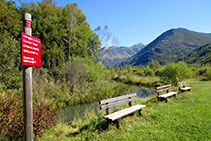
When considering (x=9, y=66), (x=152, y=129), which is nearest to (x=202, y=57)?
(x=152, y=129)

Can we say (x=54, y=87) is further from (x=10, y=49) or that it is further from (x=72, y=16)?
(x=72, y=16)

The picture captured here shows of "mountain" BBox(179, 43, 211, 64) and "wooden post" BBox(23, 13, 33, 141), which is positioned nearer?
"wooden post" BBox(23, 13, 33, 141)

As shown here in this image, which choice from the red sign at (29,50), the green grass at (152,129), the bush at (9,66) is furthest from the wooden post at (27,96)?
the bush at (9,66)

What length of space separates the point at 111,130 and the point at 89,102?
23.8 ft

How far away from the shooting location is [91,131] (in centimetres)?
392

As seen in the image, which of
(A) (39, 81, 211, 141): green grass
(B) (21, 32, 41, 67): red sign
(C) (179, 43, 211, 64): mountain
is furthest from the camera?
(C) (179, 43, 211, 64): mountain

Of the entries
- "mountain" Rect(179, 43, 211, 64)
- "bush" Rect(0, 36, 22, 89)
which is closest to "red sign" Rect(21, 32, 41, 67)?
"bush" Rect(0, 36, 22, 89)

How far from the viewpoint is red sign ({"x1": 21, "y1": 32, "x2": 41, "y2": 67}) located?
1.94 metres

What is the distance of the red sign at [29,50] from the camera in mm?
1940

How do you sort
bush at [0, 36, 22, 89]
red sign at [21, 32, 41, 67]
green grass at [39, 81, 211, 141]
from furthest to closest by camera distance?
bush at [0, 36, 22, 89], green grass at [39, 81, 211, 141], red sign at [21, 32, 41, 67]

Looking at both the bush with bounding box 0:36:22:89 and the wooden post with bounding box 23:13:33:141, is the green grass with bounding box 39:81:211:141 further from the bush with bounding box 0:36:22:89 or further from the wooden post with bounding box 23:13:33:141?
the bush with bounding box 0:36:22:89

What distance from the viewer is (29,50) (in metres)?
2.05

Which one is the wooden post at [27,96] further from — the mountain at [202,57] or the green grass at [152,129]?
the mountain at [202,57]

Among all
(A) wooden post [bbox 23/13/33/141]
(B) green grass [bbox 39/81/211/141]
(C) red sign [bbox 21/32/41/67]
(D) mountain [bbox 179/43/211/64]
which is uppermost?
(D) mountain [bbox 179/43/211/64]
